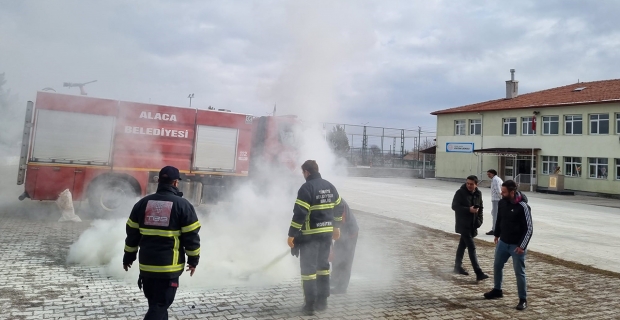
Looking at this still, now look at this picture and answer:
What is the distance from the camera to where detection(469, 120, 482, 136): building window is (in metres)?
34.5

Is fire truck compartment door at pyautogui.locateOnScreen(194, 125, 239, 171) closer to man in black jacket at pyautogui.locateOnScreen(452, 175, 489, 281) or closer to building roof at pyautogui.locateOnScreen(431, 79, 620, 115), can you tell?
man in black jacket at pyautogui.locateOnScreen(452, 175, 489, 281)

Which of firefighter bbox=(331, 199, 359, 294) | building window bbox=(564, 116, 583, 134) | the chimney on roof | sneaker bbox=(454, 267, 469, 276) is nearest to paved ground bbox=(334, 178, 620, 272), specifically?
sneaker bbox=(454, 267, 469, 276)

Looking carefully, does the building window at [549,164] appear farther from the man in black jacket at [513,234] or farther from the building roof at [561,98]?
the man in black jacket at [513,234]

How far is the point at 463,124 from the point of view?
3578 cm

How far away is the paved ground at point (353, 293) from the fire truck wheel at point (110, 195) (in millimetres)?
2340

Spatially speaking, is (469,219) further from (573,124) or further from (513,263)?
(573,124)

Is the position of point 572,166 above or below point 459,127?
below

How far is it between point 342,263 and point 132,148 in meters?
7.46

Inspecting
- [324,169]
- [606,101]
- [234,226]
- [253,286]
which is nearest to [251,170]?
[324,169]

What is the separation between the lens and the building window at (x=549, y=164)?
29475 millimetres

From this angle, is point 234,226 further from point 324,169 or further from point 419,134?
point 419,134

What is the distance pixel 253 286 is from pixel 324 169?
656 centimetres

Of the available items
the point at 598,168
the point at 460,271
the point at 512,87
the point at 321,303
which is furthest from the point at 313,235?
the point at 512,87

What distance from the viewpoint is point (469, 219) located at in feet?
22.0
